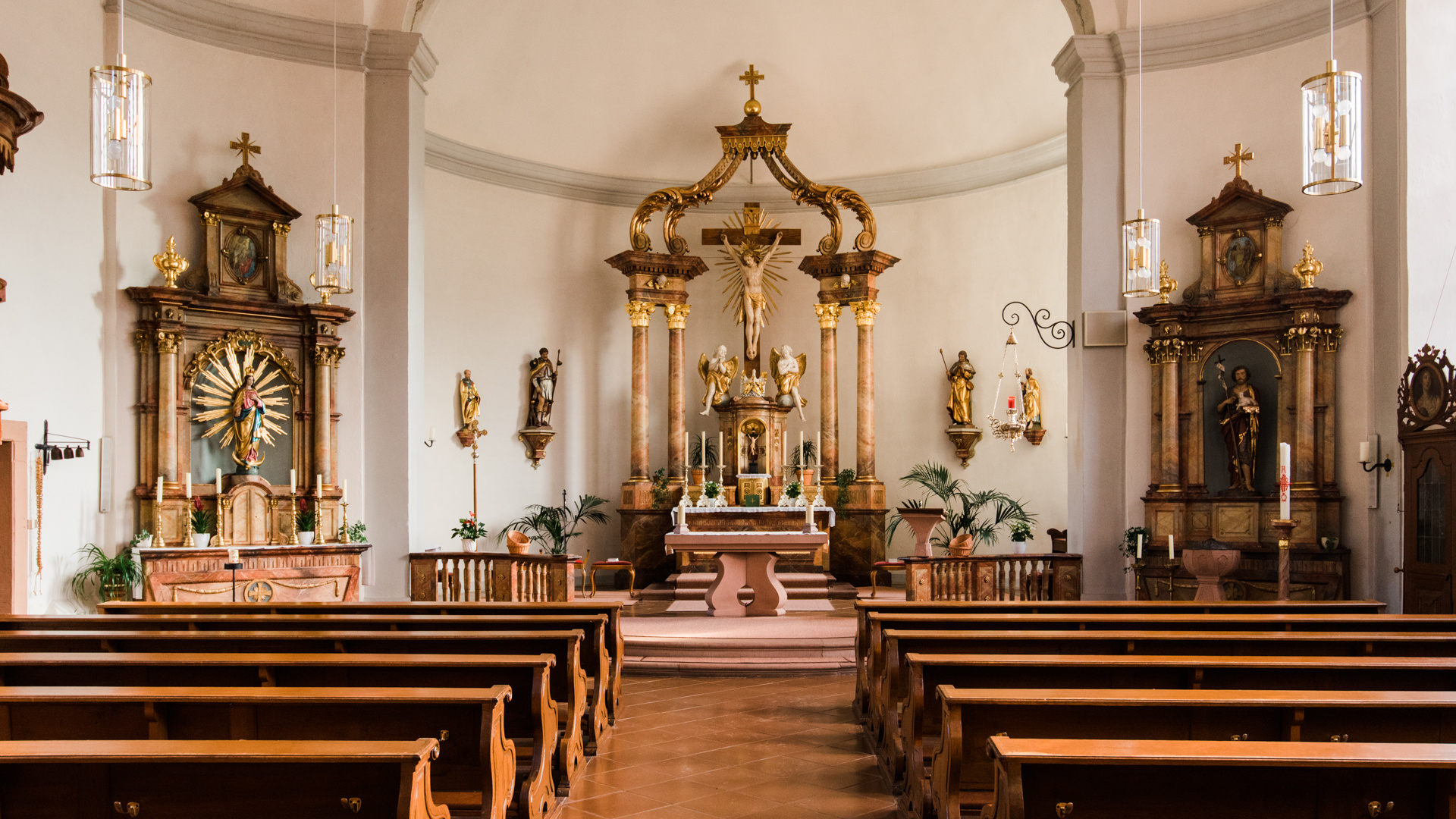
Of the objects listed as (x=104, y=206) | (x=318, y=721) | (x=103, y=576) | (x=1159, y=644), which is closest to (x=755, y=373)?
(x=104, y=206)

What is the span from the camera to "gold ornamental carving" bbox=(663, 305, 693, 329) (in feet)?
53.1

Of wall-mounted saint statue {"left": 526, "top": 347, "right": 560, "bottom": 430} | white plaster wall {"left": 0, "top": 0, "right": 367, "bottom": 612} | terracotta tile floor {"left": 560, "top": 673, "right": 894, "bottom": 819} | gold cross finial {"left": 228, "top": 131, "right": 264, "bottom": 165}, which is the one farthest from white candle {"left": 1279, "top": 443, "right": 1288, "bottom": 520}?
wall-mounted saint statue {"left": 526, "top": 347, "right": 560, "bottom": 430}

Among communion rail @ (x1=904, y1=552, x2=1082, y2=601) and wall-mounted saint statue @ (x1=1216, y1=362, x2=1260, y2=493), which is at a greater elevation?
wall-mounted saint statue @ (x1=1216, y1=362, x2=1260, y2=493)

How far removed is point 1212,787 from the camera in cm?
317

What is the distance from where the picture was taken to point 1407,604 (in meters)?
8.61

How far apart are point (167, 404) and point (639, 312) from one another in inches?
281

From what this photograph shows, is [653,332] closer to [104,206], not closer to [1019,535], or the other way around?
[1019,535]

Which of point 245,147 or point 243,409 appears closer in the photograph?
point 243,409

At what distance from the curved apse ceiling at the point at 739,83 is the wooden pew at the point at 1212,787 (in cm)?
1300

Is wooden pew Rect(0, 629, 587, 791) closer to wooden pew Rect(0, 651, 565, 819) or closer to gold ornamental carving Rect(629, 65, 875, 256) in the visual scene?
wooden pew Rect(0, 651, 565, 819)

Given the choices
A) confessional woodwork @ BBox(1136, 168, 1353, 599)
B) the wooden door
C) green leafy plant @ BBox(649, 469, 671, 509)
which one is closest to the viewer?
the wooden door

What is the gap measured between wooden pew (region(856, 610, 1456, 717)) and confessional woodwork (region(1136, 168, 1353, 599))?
3646 mm

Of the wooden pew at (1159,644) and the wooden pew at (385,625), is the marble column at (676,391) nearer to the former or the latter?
the wooden pew at (385,625)

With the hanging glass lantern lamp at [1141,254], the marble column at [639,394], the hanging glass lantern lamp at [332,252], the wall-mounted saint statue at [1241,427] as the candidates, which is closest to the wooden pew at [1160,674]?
the hanging glass lantern lamp at [1141,254]
